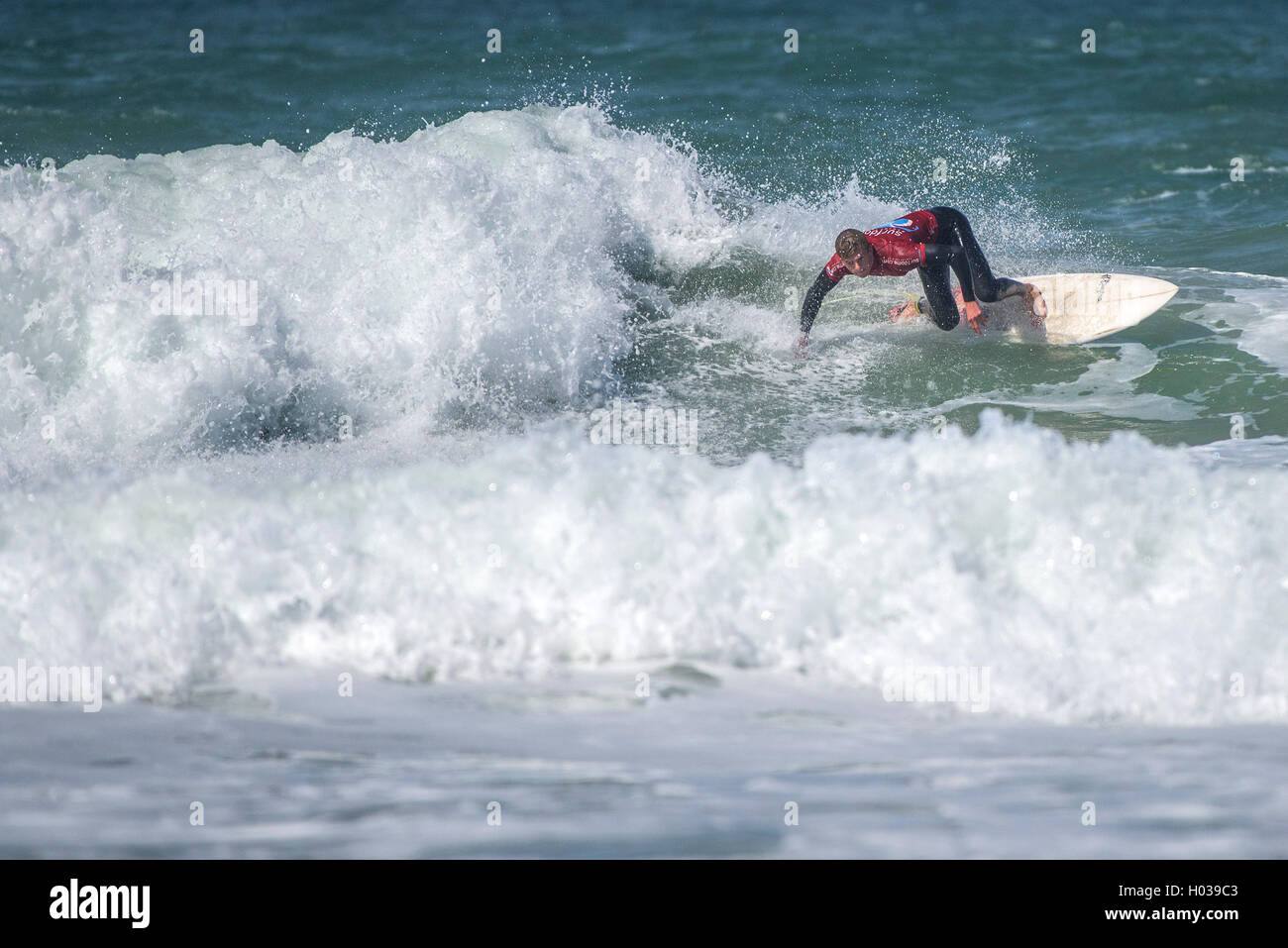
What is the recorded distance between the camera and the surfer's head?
7070 mm

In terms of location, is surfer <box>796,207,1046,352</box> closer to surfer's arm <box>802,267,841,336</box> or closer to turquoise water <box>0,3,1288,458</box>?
surfer's arm <box>802,267,841,336</box>

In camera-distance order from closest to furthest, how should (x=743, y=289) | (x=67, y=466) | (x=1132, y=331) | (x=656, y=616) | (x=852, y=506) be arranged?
(x=656, y=616) → (x=852, y=506) → (x=67, y=466) → (x=1132, y=331) → (x=743, y=289)

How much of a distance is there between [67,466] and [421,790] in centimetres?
311

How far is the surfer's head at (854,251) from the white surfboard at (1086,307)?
1.09 metres

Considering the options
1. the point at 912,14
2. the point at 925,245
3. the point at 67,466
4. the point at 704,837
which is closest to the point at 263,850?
the point at 704,837

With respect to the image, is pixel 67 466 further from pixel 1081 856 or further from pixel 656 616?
pixel 1081 856

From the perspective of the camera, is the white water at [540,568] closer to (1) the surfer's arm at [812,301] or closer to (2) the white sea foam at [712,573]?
(2) the white sea foam at [712,573]

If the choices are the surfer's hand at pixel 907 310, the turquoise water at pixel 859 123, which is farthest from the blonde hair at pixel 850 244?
the surfer's hand at pixel 907 310

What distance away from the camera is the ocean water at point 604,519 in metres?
3.41

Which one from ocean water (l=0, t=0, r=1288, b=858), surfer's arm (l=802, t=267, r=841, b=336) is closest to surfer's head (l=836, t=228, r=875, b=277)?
surfer's arm (l=802, t=267, r=841, b=336)

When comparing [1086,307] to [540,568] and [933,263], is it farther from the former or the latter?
[540,568]

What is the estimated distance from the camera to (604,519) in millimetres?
4441

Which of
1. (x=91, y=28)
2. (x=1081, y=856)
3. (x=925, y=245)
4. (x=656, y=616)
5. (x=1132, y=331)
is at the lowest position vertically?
(x=1081, y=856)

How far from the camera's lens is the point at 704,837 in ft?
10.3
